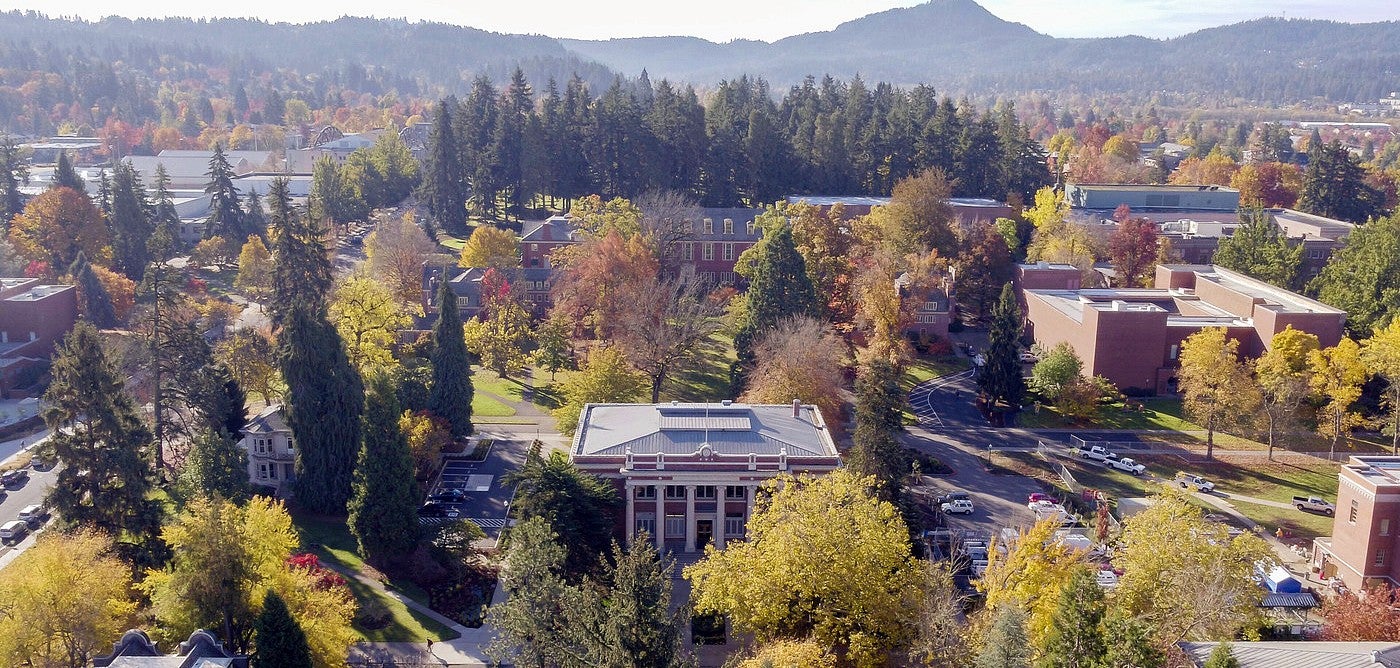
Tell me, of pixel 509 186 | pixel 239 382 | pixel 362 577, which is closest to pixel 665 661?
pixel 362 577

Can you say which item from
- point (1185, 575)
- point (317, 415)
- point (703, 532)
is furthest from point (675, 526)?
point (1185, 575)

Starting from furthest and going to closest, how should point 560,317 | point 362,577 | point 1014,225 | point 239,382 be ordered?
point 1014,225 → point 560,317 → point 239,382 → point 362,577

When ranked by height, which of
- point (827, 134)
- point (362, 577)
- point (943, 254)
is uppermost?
point (827, 134)

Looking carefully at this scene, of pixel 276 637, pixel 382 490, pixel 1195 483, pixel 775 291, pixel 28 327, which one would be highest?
pixel 775 291

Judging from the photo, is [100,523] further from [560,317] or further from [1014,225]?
[1014,225]

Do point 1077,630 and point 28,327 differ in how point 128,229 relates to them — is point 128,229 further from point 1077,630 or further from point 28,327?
point 1077,630

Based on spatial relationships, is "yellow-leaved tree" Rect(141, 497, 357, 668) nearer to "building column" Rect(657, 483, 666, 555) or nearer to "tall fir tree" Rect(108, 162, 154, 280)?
"building column" Rect(657, 483, 666, 555)

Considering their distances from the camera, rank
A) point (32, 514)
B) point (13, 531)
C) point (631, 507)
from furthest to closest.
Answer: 1. point (32, 514)
2. point (13, 531)
3. point (631, 507)
